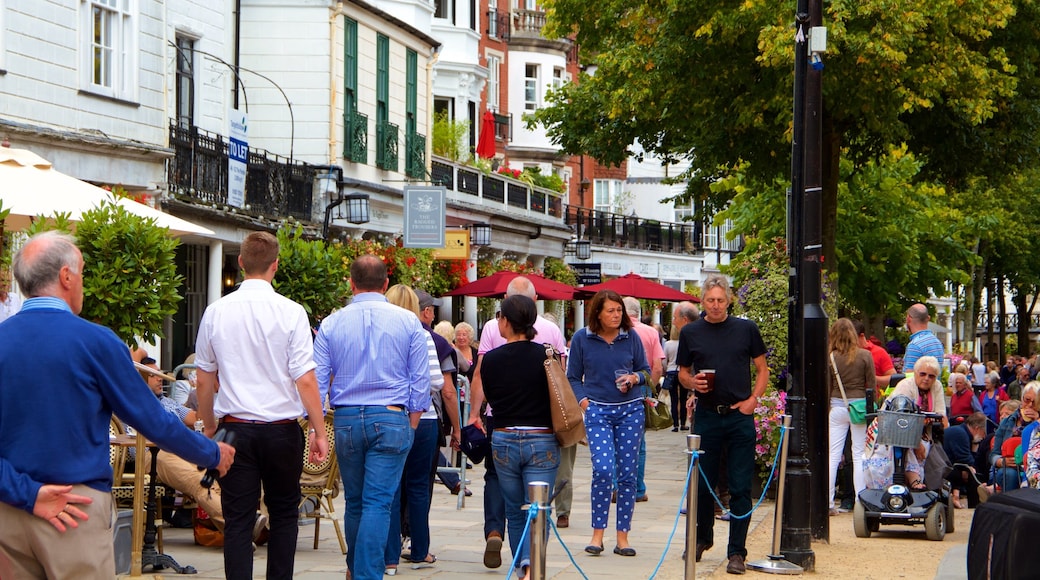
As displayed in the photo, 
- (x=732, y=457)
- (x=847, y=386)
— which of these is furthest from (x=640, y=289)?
(x=732, y=457)

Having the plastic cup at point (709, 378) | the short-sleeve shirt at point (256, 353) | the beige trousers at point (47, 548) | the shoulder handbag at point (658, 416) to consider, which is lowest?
the shoulder handbag at point (658, 416)

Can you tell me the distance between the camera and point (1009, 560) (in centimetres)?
673

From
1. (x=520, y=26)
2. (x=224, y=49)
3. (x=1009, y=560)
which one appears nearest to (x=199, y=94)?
(x=224, y=49)

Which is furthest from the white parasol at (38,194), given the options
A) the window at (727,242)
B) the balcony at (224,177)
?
the window at (727,242)

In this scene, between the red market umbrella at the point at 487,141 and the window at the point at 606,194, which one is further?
the window at the point at 606,194

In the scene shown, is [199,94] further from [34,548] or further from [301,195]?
[34,548]

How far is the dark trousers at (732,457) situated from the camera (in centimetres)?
1071

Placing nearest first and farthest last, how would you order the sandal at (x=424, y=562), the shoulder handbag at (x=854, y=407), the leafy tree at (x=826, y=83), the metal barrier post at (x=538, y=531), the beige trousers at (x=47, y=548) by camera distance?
the beige trousers at (x=47, y=548), the metal barrier post at (x=538, y=531), the sandal at (x=424, y=562), the shoulder handbag at (x=854, y=407), the leafy tree at (x=826, y=83)

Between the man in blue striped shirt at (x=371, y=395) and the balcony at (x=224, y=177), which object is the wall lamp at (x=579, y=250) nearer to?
the balcony at (x=224, y=177)

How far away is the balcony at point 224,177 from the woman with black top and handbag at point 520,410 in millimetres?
11909

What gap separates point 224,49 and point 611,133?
6172 millimetres

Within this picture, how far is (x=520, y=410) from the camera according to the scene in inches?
384

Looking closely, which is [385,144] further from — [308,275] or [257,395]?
[257,395]

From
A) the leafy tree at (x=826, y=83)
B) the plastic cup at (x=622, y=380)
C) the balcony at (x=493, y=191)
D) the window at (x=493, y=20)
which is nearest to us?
the plastic cup at (x=622, y=380)
